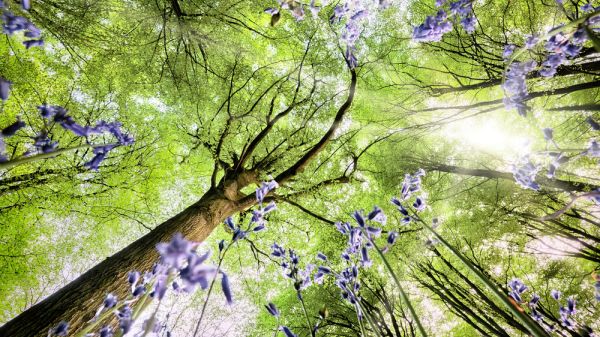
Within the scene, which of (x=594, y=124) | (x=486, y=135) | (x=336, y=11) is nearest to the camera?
(x=594, y=124)

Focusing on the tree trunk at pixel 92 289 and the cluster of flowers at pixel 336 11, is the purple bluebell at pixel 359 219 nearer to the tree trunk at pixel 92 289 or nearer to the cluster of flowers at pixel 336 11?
the cluster of flowers at pixel 336 11

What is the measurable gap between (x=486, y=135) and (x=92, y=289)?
7.25m

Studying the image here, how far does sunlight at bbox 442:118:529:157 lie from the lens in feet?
18.4

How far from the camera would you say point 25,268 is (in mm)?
6414

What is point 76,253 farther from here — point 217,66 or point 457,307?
point 457,307

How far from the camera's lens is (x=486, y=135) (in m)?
5.96

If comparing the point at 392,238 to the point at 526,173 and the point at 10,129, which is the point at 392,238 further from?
the point at 10,129

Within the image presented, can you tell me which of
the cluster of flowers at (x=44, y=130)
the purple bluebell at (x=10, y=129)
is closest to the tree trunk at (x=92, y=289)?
the cluster of flowers at (x=44, y=130)

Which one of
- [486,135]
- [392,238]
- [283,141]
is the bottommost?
[392,238]

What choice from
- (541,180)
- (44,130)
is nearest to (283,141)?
(541,180)

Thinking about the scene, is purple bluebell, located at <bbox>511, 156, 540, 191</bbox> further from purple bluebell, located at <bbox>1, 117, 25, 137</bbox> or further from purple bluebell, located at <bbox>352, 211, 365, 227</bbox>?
purple bluebell, located at <bbox>1, 117, 25, 137</bbox>

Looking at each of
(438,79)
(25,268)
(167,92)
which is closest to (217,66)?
(167,92)

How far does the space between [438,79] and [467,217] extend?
10.6 feet

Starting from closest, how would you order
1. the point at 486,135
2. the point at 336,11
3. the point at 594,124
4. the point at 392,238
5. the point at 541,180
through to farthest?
the point at 594,124 < the point at 392,238 < the point at 336,11 < the point at 541,180 < the point at 486,135
